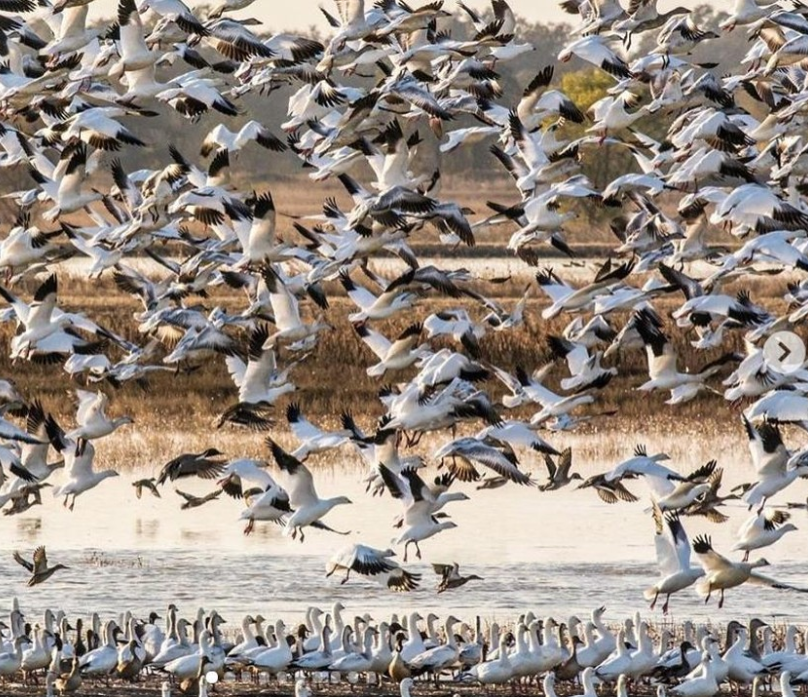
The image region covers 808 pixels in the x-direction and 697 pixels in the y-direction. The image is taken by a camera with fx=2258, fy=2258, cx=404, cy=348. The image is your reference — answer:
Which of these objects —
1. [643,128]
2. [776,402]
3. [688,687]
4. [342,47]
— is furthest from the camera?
[643,128]

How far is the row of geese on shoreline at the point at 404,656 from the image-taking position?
Result: 1388cm

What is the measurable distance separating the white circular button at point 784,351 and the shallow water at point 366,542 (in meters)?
1.57

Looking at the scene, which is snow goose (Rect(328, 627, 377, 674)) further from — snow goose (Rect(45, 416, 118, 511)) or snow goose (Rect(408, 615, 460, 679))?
snow goose (Rect(45, 416, 118, 511))

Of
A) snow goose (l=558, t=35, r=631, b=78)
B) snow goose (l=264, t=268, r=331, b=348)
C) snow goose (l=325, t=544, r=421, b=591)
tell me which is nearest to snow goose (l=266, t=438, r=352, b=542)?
snow goose (l=325, t=544, r=421, b=591)

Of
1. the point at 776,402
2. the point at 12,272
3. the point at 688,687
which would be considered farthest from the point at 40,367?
the point at 688,687

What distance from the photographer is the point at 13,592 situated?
17.4 m

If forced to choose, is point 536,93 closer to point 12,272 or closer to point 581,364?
point 581,364

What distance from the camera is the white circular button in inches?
692

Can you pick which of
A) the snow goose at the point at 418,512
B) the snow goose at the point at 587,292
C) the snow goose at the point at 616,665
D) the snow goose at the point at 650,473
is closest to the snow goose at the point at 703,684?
the snow goose at the point at 616,665

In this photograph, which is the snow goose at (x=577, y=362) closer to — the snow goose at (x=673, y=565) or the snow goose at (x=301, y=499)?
the snow goose at (x=301, y=499)

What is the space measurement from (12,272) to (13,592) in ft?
8.24

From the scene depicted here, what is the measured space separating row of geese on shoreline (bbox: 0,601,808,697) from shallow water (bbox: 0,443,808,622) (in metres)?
1.77

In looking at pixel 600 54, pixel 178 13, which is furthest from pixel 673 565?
pixel 178 13

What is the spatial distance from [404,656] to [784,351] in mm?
5214
